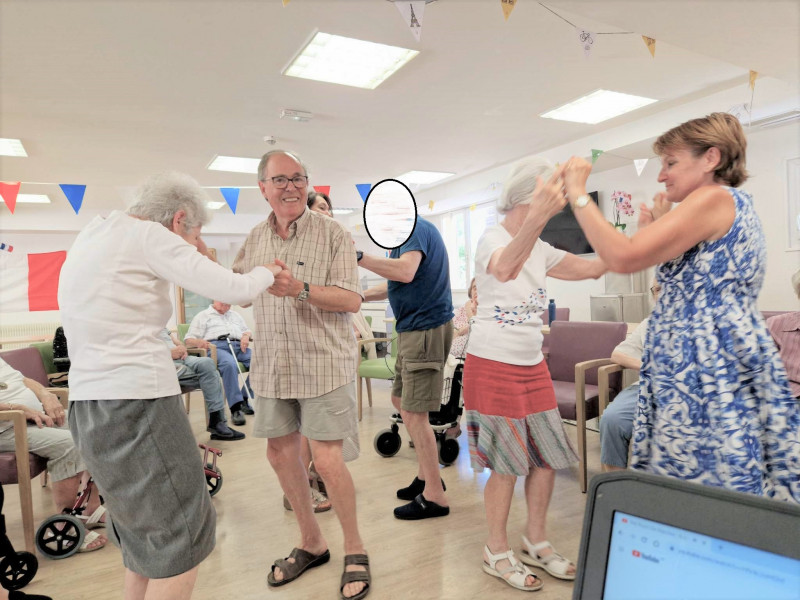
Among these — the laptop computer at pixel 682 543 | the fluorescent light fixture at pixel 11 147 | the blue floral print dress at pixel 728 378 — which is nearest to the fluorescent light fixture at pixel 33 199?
the fluorescent light fixture at pixel 11 147

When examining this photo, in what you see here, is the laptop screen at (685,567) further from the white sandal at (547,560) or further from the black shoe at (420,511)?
the black shoe at (420,511)

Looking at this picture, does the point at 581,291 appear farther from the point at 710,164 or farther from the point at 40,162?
the point at 40,162

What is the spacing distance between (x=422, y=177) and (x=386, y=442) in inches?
235

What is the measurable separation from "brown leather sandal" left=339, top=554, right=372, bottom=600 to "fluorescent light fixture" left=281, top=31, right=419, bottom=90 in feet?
10.6

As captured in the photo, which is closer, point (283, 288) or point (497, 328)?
point (283, 288)

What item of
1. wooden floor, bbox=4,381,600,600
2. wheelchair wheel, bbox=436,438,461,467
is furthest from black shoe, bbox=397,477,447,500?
wheelchair wheel, bbox=436,438,461,467

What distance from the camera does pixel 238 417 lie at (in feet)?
15.0

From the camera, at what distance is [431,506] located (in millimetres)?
2477

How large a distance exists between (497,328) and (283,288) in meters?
0.74

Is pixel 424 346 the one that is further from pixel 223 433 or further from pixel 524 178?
pixel 223 433

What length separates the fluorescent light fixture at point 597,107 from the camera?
16.9ft

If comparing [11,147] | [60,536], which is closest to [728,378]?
[60,536]

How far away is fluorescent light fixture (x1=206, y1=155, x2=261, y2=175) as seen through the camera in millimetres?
6789

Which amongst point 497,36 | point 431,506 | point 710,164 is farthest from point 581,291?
point 710,164
